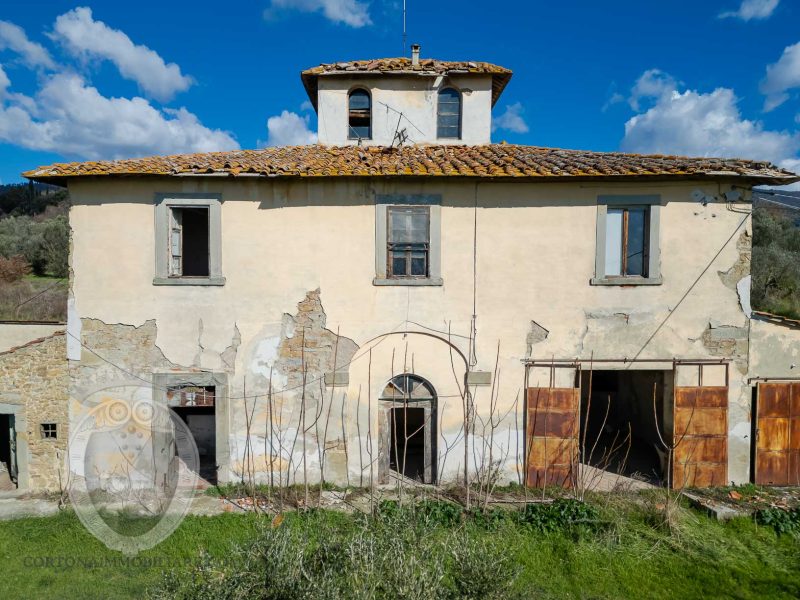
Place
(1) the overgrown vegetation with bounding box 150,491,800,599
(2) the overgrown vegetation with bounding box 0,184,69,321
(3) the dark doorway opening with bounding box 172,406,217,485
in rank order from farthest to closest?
(2) the overgrown vegetation with bounding box 0,184,69,321, (3) the dark doorway opening with bounding box 172,406,217,485, (1) the overgrown vegetation with bounding box 150,491,800,599

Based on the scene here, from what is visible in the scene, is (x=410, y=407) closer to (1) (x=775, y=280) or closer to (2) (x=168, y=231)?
(2) (x=168, y=231)

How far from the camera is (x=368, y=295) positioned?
8.74 m

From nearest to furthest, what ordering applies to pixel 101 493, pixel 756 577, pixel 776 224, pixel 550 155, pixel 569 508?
pixel 756 577 < pixel 569 508 < pixel 101 493 < pixel 550 155 < pixel 776 224

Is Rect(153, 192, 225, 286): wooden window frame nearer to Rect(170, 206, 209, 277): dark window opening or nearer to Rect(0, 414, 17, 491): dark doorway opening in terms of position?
Rect(170, 206, 209, 277): dark window opening

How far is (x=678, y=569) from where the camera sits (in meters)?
6.52

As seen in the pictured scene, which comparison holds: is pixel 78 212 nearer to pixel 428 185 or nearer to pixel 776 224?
pixel 428 185

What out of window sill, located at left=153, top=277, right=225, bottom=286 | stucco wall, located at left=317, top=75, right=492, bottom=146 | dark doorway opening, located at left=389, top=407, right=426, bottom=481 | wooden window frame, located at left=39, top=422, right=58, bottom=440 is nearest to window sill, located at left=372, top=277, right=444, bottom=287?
dark doorway opening, located at left=389, top=407, right=426, bottom=481

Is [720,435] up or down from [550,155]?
down

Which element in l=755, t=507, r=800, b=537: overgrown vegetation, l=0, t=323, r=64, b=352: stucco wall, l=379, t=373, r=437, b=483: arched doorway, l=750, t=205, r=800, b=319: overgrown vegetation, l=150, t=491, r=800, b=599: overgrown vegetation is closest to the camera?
l=150, t=491, r=800, b=599: overgrown vegetation

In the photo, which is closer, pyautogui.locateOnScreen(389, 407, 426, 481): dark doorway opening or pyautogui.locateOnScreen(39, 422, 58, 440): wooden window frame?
pyautogui.locateOnScreen(39, 422, 58, 440): wooden window frame

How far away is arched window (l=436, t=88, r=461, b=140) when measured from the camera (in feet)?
39.1

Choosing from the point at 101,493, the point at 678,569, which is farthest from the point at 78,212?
the point at 678,569

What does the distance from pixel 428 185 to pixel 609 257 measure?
384 cm

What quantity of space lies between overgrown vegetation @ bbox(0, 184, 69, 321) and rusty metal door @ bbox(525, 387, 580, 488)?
54.0ft
